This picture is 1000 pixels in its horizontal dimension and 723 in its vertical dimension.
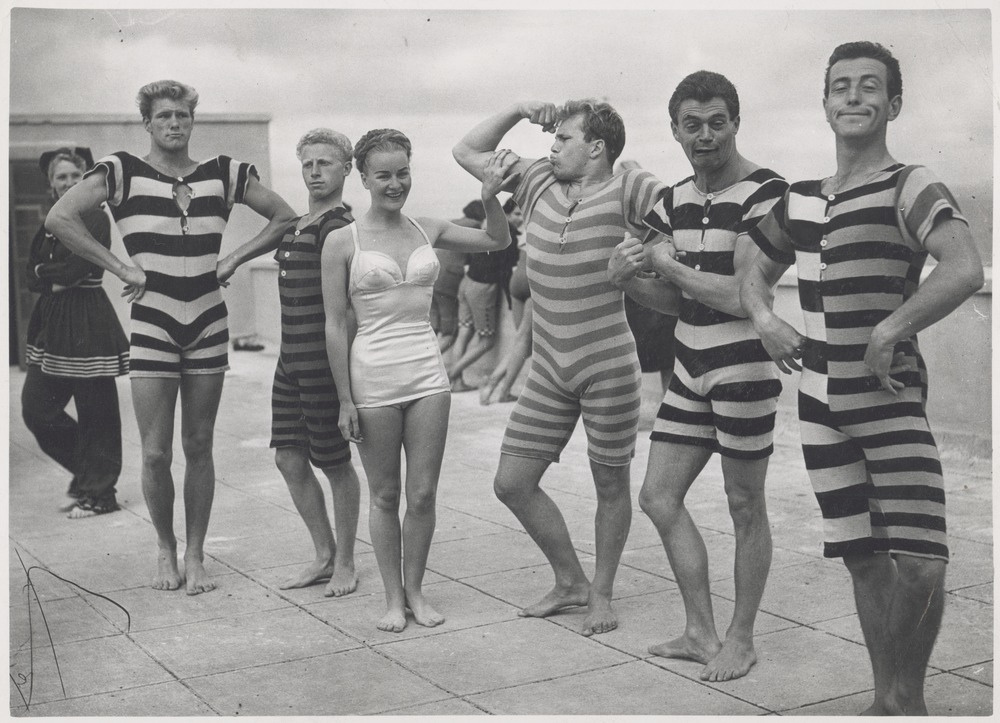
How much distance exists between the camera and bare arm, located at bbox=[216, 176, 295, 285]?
16.7 ft

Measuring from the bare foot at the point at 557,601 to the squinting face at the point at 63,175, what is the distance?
11.6 feet

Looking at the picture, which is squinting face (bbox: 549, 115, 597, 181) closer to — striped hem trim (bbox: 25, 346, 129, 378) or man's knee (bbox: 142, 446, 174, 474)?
man's knee (bbox: 142, 446, 174, 474)

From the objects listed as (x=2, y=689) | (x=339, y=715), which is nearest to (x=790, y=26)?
(x=339, y=715)

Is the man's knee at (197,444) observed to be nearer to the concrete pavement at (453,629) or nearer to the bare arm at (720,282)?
the concrete pavement at (453,629)

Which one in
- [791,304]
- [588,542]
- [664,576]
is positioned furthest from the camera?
[791,304]

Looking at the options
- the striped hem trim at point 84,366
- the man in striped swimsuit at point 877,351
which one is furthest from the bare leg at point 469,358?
the man in striped swimsuit at point 877,351

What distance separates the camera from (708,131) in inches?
151

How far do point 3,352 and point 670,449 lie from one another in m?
2.25

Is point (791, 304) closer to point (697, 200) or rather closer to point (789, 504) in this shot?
point (789, 504)

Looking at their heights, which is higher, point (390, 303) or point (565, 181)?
point (565, 181)

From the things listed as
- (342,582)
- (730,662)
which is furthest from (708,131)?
(342,582)

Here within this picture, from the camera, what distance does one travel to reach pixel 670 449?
400 centimetres

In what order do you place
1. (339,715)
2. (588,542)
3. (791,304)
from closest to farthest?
(339,715) → (588,542) → (791,304)

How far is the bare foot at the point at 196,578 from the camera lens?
5.12m
